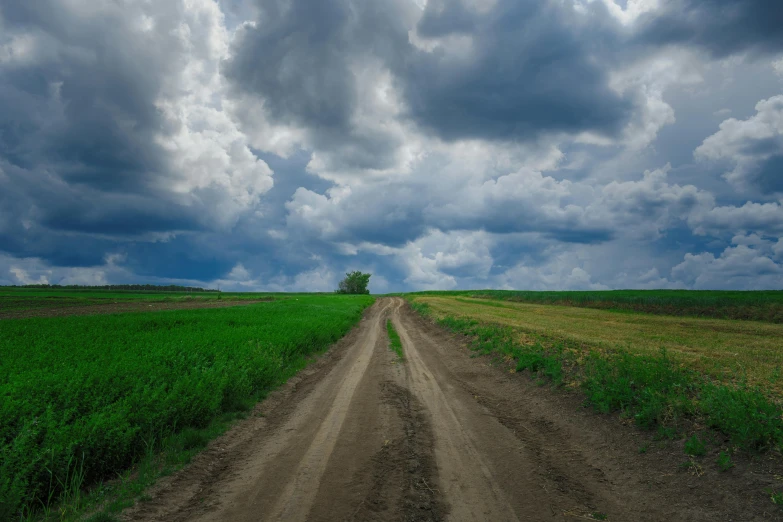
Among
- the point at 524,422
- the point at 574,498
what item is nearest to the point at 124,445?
the point at 574,498

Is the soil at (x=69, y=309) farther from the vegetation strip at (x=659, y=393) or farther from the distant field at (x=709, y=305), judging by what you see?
the distant field at (x=709, y=305)

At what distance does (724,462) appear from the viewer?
19.2 feet

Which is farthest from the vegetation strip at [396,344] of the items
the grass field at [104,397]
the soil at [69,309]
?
the soil at [69,309]


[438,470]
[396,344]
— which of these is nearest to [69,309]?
[396,344]

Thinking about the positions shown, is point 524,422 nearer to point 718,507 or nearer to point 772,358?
point 718,507

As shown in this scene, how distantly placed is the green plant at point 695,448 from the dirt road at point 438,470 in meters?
0.38

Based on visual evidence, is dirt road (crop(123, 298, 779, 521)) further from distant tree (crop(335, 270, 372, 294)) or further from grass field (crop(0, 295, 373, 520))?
distant tree (crop(335, 270, 372, 294))

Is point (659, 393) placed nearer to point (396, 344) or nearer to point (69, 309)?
point (396, 344)

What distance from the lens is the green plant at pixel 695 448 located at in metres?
6.33

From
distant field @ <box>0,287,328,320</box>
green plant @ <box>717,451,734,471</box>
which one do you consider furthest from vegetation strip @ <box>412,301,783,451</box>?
distant field @ <box>0,287,328,320</box>

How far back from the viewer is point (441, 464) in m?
6.30

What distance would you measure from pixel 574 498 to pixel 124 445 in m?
7.01

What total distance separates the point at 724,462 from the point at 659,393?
2349 mm

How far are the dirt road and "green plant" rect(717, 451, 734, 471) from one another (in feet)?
0.57
